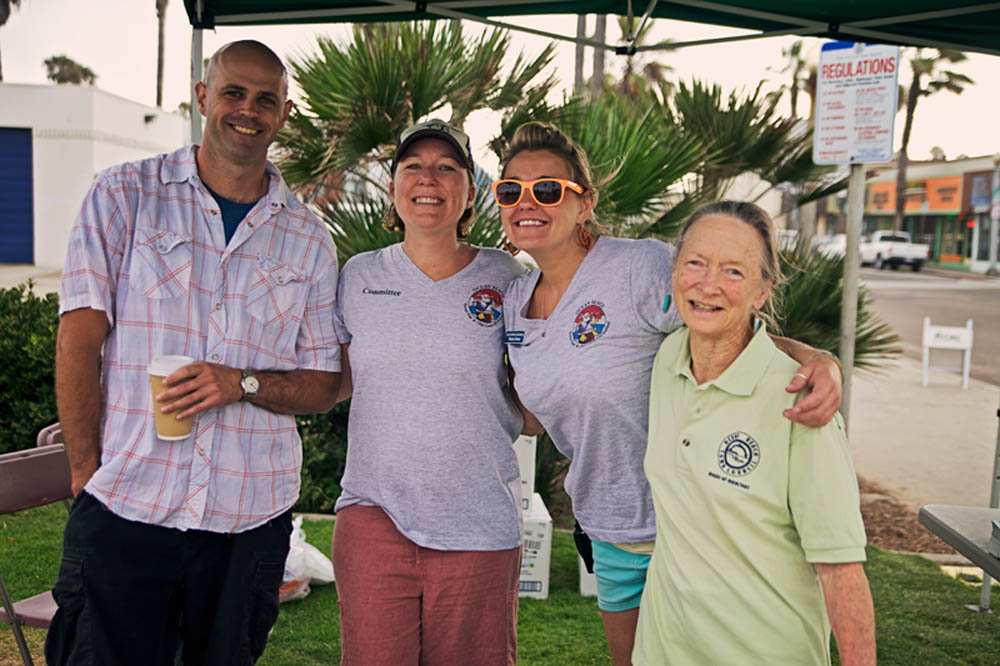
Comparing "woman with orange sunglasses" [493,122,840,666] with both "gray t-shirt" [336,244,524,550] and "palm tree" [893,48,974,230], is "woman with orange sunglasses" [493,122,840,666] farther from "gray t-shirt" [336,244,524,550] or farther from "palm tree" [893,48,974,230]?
"palm tree" [893,48,974,230]

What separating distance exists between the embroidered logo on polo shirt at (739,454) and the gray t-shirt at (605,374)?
461 mm

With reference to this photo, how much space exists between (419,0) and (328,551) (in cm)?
323

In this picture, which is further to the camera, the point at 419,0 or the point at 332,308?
the point at 419,0

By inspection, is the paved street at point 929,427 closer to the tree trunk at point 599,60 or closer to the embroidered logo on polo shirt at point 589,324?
the tree trunk at point 599,60

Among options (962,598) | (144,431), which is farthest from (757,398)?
(962,598)

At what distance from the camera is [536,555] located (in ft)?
16.0

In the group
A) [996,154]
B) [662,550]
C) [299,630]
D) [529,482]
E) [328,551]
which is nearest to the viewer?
[662,550]

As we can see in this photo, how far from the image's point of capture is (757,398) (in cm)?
194

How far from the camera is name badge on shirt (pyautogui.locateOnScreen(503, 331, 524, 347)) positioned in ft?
8.36

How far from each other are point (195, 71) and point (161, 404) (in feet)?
5.71

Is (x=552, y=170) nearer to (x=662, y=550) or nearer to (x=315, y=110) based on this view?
(x=662, y=550)

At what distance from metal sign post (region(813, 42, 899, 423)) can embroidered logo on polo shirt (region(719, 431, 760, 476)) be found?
3.70 m

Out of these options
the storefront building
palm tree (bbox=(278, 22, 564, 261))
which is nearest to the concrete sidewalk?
palm tree (bbox=(278, 22, 564, 261))

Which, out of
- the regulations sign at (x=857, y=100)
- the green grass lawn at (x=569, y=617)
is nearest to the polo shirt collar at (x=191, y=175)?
the green grass lawn at (x=569, y=617)
